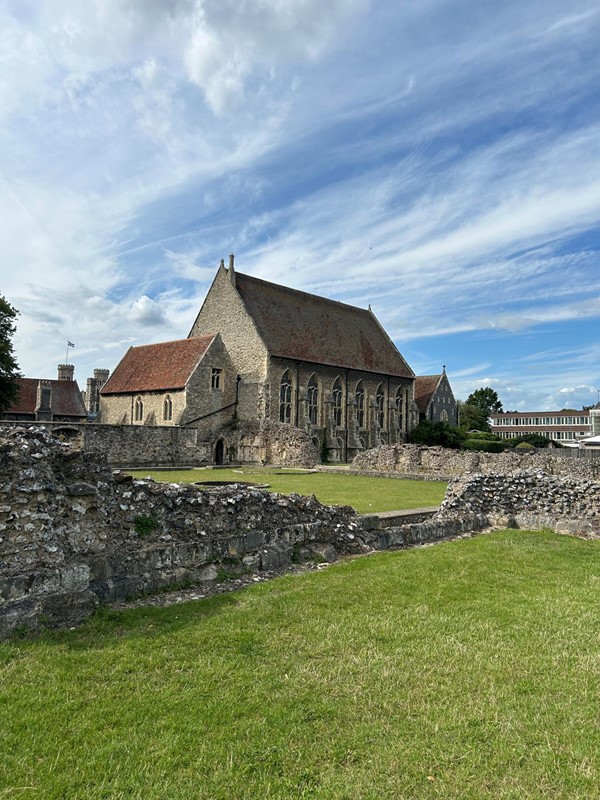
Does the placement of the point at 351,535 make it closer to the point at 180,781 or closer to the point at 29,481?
the point at 29,481

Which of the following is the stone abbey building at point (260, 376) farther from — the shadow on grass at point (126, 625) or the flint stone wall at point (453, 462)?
the shadow on grass at point (126, 625)

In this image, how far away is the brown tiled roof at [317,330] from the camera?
43375mm

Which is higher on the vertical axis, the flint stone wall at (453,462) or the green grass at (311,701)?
the flint stone wall at (453,462)

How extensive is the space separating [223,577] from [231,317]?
120 feet

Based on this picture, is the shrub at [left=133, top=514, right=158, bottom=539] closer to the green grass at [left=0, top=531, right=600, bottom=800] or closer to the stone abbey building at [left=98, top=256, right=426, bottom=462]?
the green grass at [left=0, top=531, right=600, bottom=800]

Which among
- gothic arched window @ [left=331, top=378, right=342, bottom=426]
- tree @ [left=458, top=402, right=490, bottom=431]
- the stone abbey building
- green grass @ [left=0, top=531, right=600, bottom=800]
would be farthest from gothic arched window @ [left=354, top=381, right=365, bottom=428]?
green grass @ [left=0, top=531, right=600, bottom=800]

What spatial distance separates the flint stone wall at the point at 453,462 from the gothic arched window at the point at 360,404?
13960 millimetres

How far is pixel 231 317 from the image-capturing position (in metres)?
42.7

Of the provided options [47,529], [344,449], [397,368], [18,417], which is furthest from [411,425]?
[47,529]

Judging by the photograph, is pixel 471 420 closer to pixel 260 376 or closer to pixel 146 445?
pixel 260 376

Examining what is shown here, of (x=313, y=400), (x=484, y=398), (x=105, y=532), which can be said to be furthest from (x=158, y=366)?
(x=484, y=398)

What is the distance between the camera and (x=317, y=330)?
4759cm

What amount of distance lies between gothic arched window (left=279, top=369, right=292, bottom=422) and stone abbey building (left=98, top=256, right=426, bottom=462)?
3.1 inches

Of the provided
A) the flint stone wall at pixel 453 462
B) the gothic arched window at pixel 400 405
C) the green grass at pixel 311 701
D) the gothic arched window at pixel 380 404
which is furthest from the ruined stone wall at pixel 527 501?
the gothic arched window at pixel 400 405
